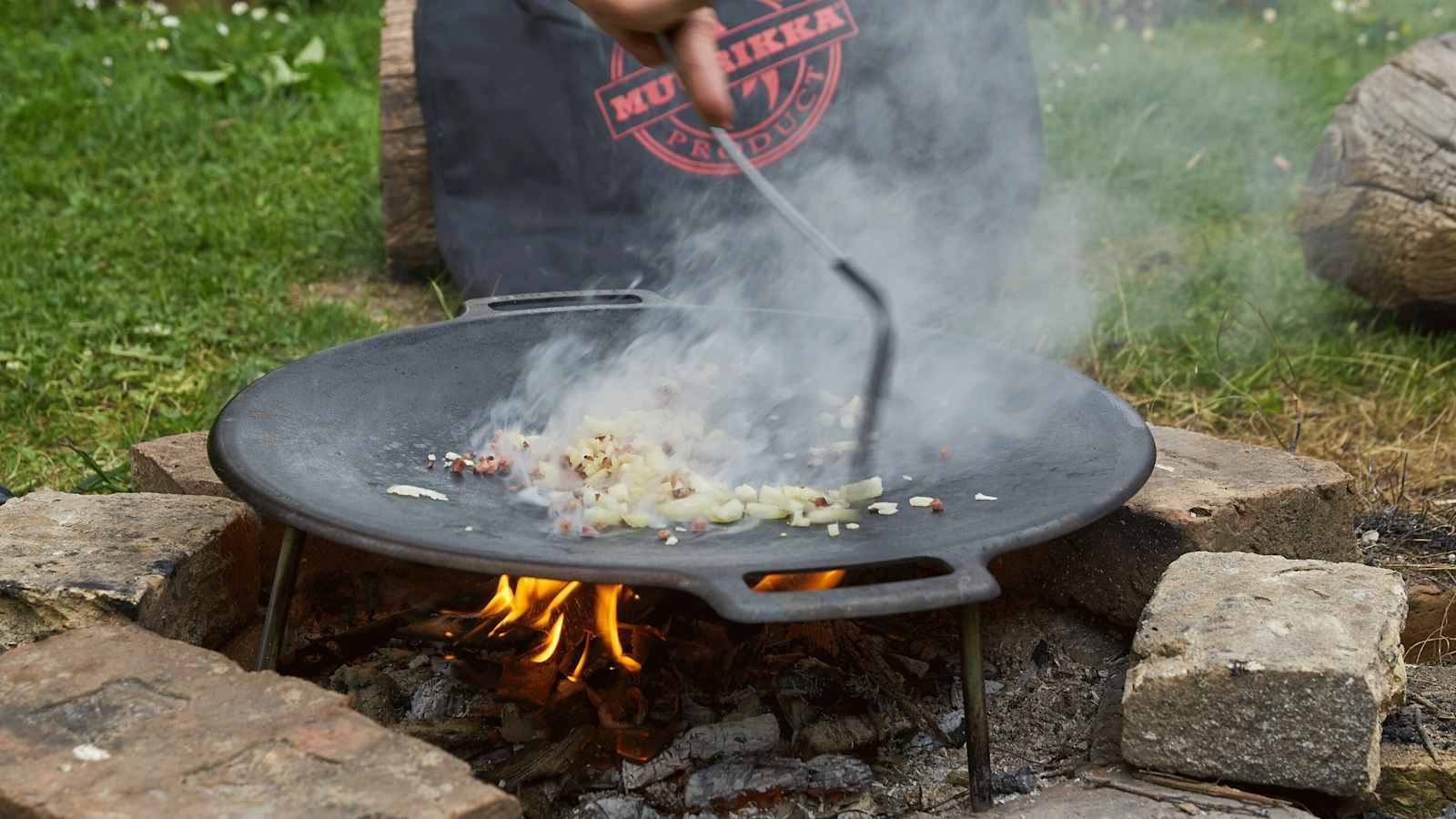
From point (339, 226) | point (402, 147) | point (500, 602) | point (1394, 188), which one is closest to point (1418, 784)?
point (500, 602)

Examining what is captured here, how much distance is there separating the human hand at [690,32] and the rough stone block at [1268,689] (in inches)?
35.8

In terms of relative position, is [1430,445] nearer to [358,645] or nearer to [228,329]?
[358,645]

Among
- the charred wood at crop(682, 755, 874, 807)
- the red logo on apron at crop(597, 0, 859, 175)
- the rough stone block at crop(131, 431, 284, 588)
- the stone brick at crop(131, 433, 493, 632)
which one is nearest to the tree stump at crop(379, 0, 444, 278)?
the red logo on apron at crop(597, 0, 859, 175)

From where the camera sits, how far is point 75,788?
60.9 inches

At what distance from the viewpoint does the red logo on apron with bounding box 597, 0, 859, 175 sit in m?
3.76

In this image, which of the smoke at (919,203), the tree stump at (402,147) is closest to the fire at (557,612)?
the smoke at (919,203)

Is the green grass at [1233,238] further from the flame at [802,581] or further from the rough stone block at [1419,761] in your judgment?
the flame at [802,581]

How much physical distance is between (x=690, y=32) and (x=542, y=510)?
2.29 ft

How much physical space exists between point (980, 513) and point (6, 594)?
1338 millimetres

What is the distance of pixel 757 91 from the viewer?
12.4ft

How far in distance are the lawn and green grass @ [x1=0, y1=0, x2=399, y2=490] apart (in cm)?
1

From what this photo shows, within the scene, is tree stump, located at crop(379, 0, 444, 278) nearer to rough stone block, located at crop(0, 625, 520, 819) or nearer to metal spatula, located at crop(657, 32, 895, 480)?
metal spatula, located at crop(657, 32, 895, 480)

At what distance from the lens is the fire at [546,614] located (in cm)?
215

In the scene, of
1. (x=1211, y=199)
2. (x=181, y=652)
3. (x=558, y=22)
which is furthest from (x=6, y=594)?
(x=1211, y=199)
